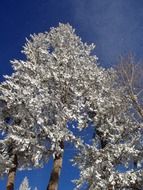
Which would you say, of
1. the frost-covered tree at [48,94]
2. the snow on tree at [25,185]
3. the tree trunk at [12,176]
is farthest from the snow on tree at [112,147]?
the snow on tree at [25,185]

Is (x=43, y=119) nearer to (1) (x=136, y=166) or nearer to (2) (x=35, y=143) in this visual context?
(2) (x=35, y=143)

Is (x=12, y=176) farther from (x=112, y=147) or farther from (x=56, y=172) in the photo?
(x=112, y=147)

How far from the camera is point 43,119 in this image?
24.7m

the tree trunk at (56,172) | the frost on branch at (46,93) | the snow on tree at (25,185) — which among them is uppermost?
the snow on tree at (25,185)

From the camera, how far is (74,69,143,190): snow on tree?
82.3 feet

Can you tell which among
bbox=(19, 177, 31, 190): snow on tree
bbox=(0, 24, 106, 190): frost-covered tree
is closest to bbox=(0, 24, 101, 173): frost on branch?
bbox=(0, 24, 106, 190): frost-covered tree

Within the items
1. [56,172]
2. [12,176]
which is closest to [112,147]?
[56,172]

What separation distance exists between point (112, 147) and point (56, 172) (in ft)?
13.6

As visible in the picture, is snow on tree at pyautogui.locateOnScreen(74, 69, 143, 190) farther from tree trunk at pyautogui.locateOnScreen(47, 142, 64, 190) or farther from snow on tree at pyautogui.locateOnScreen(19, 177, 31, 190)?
snow on tree at pyautogui.locateOnScreen(19, 177, 31, 190)

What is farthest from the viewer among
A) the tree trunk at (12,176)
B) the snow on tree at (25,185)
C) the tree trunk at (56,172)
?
the snow on tree at (25,185)

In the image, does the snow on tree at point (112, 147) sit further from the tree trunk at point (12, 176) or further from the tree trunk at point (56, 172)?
the tree trunk at point (12, 176)

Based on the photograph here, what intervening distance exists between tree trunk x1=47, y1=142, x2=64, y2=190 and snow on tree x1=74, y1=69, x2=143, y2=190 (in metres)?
1.40

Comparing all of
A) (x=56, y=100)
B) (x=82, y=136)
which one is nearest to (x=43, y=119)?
(x=56, y=100)

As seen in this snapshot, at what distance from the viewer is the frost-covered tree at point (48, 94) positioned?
24.7m
